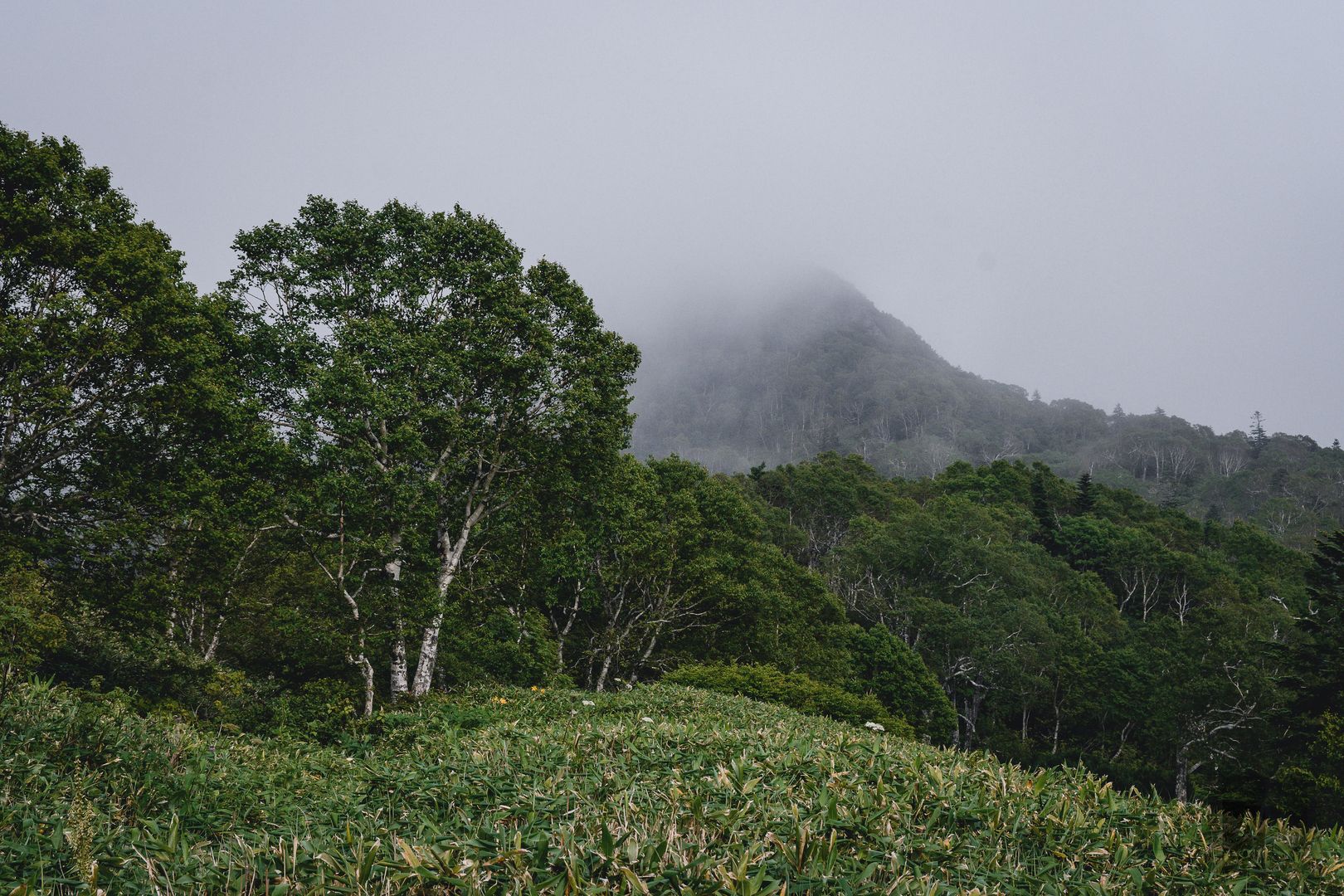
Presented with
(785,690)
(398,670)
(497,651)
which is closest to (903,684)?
(785,690)

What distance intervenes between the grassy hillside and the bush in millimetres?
11215

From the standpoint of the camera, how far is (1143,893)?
325 cm

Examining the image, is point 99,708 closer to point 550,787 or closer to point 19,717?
point 19,717

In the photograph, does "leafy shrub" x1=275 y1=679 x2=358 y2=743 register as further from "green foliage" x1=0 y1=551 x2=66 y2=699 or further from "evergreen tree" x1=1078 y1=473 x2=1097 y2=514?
"evergreen tree" x1=1078 y1=473 x2=1097 y2=514

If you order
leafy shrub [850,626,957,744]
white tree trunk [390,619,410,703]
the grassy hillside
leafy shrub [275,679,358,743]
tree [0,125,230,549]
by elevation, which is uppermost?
tree [0,125,230,549]

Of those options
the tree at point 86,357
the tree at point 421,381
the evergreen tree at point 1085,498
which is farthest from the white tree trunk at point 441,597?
the evergreen tree at point 1085,498

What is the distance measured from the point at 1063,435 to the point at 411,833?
21507cm

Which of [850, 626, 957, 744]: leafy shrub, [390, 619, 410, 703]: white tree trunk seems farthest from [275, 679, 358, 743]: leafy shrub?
[850, 626, 957, 744]: leafy shrub

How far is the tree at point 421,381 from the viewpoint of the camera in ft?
45.5

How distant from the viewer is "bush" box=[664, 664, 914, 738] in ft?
55.6

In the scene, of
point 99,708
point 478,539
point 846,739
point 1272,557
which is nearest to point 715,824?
point 846,739

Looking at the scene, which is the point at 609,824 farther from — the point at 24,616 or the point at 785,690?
the point at 785,690

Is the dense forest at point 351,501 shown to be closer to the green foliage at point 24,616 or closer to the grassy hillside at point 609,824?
the green foliage at point 24,616

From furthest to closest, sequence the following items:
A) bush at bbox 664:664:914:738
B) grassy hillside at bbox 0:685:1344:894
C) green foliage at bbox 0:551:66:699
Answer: bush at bbox 664:664:914:738 < green foliage at bbox 0:551:66:699 < grassy hillside at bbox 0:685:1344:894
